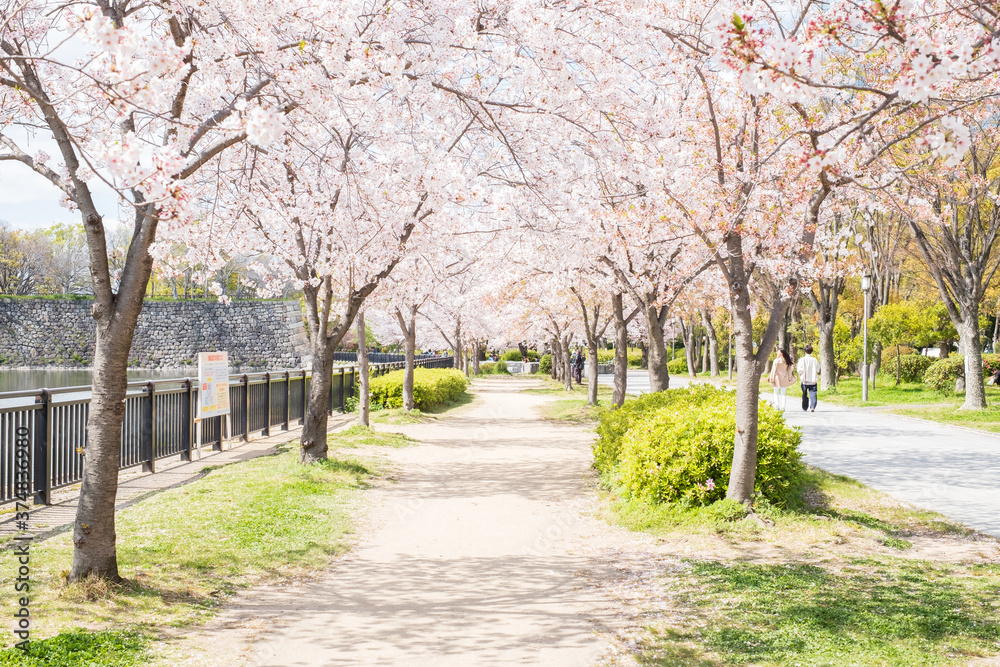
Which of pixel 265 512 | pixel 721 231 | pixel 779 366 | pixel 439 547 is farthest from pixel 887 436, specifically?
pixel 265 512

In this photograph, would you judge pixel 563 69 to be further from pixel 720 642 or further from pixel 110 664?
pixel 110 664

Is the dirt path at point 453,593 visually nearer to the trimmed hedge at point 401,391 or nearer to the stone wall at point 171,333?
the trimmed hedge at point 401,391

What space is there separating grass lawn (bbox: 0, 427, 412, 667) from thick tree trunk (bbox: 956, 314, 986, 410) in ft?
51.9

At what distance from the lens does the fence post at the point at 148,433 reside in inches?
387

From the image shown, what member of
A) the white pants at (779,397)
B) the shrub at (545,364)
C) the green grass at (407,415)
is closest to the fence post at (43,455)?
the green grass at (407,415)

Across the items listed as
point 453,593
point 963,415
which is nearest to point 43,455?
point 453,593

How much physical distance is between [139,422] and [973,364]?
61.4ft

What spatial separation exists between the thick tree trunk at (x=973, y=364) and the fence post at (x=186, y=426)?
17.9 meters

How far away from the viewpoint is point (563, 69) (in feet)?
22.6

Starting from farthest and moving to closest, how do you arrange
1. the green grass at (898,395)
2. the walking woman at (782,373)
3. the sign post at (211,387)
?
the green grass at (898,395), the walking woman at (782,373), the sign post at (211,387)

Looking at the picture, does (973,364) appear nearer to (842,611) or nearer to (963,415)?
(963,415)

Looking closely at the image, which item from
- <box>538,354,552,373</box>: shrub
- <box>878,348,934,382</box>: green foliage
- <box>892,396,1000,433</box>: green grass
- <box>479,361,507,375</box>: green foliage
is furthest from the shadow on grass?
<box>479,361,507,375</box>: green foliage

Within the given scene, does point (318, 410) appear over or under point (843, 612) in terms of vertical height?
over

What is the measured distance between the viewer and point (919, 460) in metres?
11.5
